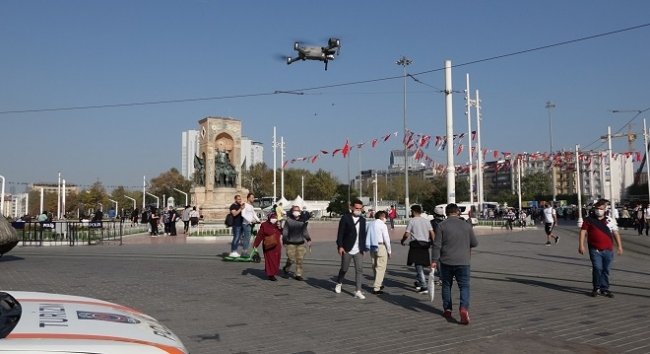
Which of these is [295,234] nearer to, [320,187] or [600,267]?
[600,267]

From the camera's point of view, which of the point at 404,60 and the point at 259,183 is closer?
the point at 404,60

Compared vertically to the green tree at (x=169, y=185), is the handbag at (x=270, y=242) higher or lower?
lower

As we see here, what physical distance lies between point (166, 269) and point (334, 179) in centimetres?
8923

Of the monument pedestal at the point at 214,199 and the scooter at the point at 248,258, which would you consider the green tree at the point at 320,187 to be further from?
the scooter at the point at 248,258

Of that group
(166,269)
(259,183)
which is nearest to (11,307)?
(166,269)

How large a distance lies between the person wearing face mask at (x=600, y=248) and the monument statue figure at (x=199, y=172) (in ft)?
112

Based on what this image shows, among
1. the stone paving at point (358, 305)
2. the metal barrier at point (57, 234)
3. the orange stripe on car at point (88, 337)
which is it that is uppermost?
the orange stripe on car at point (88, 337)

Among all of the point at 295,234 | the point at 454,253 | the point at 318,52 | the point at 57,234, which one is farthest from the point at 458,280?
the point at 57,234

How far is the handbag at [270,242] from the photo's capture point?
11.8m

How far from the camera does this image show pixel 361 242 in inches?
398

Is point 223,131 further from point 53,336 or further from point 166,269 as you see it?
point 53,336

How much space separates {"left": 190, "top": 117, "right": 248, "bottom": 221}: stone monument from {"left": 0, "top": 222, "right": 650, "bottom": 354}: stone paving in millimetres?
24578

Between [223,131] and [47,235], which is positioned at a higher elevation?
[223,131]

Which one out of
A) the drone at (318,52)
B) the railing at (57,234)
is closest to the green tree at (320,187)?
the railing at (57,234)
